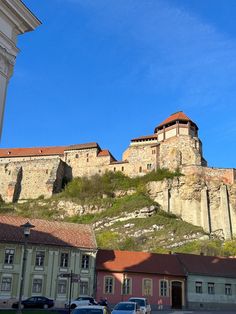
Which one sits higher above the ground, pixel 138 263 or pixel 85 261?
pixel 138 263

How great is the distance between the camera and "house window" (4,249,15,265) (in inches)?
1423

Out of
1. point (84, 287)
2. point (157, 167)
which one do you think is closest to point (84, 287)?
point (84, 287)

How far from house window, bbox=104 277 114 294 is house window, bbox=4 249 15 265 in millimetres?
8900

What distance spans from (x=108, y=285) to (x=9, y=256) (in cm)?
952

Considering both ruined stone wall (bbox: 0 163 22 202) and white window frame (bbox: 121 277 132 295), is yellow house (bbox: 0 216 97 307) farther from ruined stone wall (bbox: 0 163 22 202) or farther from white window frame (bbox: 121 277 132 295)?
ruined stone wall (bbox: 0 163 22 202)

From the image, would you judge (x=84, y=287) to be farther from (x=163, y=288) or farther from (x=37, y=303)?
(x=163, y=288)

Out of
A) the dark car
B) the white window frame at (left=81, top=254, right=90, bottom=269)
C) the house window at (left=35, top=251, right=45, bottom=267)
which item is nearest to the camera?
the dark car

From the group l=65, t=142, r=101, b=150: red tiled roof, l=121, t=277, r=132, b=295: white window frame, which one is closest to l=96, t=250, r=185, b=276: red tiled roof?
l=121, t=277, r=132, b=295: white window frame

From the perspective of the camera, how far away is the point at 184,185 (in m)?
83.6

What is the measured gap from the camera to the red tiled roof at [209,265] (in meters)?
41.3

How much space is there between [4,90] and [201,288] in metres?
33.2

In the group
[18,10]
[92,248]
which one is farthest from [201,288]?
[18,10]

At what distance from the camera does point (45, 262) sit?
3741cm

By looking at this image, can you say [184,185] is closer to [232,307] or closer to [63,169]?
[63,169]
